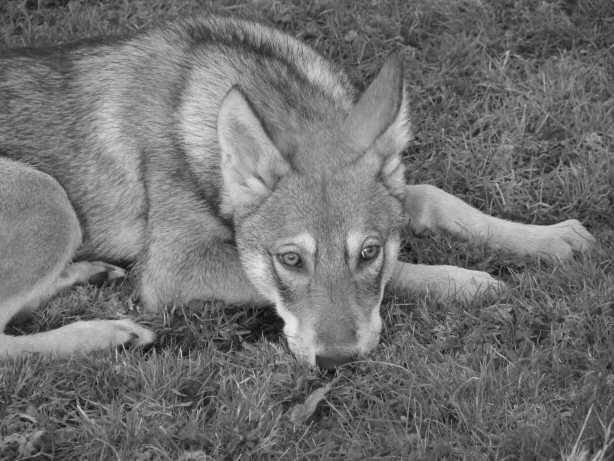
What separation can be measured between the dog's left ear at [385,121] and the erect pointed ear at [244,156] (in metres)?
0.50

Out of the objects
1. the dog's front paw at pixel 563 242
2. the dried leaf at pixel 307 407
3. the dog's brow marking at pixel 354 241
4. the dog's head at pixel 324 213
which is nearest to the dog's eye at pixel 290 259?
the dog's head at pixel 324 213

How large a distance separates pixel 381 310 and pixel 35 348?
6.81 feet

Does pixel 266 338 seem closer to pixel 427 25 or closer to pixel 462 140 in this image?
pixel 462 140

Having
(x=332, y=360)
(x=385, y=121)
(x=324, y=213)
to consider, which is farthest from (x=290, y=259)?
(x=385, y=121)

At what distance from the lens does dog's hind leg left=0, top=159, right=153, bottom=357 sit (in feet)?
16.3

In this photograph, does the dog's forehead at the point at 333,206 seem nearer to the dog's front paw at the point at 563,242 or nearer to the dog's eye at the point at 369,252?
the dog's eye at the point at 369,252

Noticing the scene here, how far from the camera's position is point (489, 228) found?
5645 millimetres

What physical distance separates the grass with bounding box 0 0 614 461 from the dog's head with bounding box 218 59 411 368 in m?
0.31

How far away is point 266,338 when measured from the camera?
5129mm

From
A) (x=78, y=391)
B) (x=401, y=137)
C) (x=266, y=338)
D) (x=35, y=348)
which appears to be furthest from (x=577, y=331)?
(x=35, y=348)

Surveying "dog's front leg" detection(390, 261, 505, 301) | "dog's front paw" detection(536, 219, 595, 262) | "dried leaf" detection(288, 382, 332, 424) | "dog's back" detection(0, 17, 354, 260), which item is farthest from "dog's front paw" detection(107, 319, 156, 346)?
"dog's front paw" detection(536, 219, 595, 262)

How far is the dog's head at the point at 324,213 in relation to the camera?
14.7 feet

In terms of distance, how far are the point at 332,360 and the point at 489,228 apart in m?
1.77

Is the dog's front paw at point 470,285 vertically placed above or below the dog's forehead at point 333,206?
below
